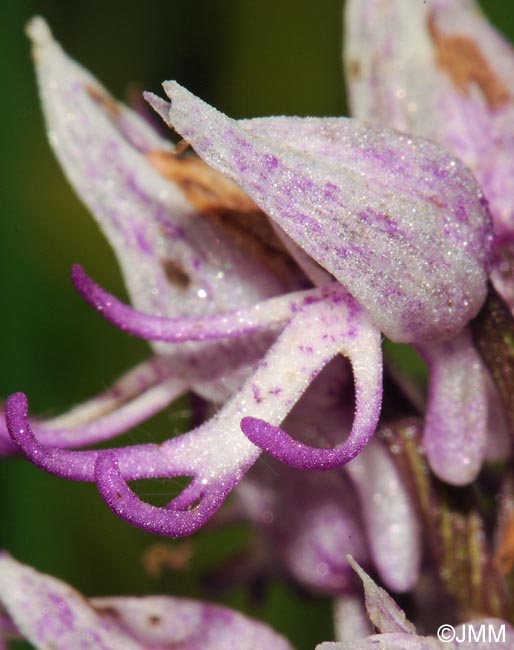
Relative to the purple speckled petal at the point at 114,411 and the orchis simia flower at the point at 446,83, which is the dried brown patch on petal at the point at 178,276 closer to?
the purple speckled petal at the point at 114,411

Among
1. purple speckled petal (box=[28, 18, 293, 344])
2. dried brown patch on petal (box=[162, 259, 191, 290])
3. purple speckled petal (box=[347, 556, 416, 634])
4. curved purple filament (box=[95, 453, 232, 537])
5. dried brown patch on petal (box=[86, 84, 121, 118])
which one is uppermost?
dried brown patch on petal (box=[86, 84, 121, 118])

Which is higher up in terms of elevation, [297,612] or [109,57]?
[109,57]

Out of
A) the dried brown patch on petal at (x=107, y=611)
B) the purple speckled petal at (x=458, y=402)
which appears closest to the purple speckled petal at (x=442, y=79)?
the purple speckled petal at (x=458, y=402)

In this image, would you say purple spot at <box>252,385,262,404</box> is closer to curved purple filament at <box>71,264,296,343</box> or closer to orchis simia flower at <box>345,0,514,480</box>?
curved purple filament at <box>71,264,296,343</box>

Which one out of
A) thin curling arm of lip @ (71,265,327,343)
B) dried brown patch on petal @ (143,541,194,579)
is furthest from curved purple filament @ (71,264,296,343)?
dried brown patch on petal @ (143,541,194,579)

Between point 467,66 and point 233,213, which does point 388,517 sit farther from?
point 467,66

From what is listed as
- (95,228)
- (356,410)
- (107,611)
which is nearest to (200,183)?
(356,410)

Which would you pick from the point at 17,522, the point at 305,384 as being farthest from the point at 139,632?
the point at 17,522

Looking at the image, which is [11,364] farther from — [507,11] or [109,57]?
[507,11]
